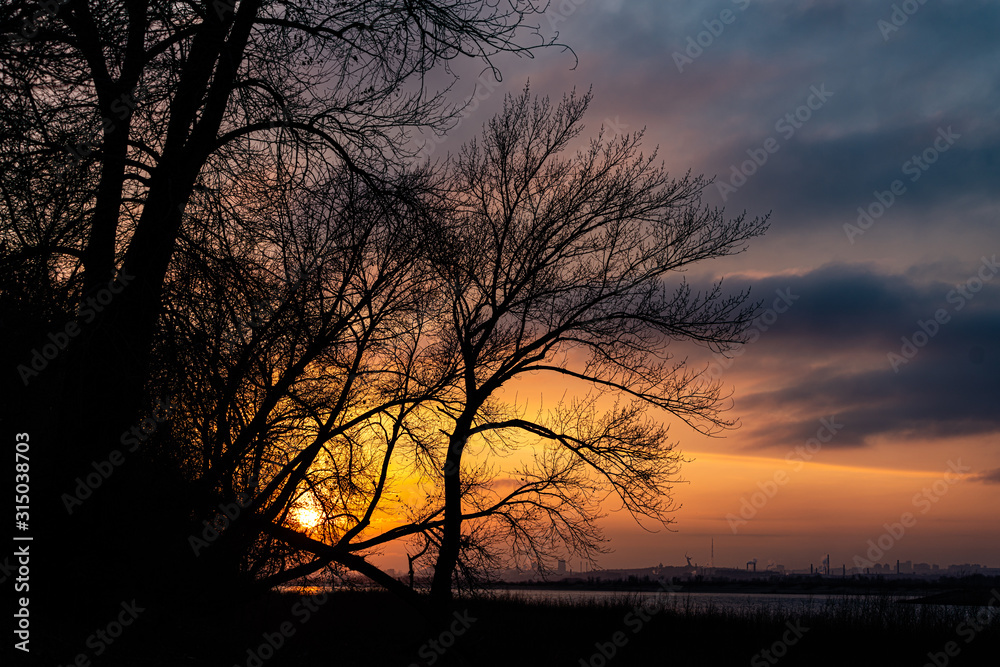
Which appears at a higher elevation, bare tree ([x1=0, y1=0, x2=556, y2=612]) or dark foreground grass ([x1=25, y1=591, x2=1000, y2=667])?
bare tree ([x1=0, y1=0, x2=556, y2=612])

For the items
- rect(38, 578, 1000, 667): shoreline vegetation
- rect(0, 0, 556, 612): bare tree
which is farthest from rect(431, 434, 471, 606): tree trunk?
rect(0, 0, 556, 612): bare tree

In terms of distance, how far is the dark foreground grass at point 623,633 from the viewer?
44.6ft

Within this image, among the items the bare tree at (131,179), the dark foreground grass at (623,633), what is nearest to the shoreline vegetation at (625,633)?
the dark foreground grass at (623,633)

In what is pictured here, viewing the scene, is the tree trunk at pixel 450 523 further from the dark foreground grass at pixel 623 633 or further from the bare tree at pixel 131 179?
the bare tree at pixel 131 179

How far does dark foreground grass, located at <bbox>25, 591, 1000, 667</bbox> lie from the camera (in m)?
13.6

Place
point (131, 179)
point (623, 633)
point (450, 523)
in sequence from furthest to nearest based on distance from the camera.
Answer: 1. point (623, 633)
2. point (450, 523)
3. point (131, 179)

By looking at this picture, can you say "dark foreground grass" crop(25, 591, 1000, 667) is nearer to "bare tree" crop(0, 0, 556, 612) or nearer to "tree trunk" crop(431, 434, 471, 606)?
"tree trunk" crop(431, 434, 471, 606)

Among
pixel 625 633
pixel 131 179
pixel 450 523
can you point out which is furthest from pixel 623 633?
pixel 131 179

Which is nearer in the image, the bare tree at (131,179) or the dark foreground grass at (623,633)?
the bare tree at (131,179)

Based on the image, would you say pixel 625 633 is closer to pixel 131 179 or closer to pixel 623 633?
pixel 623 633

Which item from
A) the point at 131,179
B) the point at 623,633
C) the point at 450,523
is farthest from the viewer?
the point at 623,633

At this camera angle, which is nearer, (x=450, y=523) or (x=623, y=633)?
(x=450, y=523)

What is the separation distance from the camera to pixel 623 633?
17938 millimetres

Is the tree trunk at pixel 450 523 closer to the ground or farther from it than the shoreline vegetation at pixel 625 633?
farther from it
